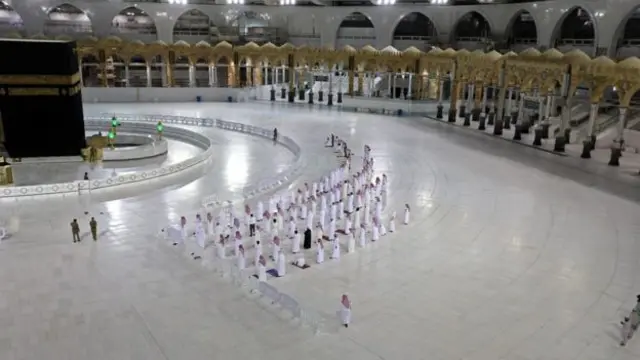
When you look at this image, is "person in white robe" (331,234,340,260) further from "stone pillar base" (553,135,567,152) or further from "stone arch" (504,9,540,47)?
"stone arch" (504,9,540,47)

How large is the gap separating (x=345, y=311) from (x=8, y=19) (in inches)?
1780

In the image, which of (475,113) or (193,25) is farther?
(193,25)

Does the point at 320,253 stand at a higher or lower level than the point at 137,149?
lower

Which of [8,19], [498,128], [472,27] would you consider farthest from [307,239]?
[8,19]

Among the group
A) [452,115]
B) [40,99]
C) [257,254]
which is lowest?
[257,254]

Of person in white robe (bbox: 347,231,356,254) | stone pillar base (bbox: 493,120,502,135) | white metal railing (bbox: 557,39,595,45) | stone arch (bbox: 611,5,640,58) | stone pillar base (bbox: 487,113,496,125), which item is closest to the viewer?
person in white robe (bbox: 347,231,356,254)

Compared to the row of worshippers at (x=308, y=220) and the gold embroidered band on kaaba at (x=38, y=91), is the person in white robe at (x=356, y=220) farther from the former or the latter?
the gold embroidered band on kaaba at (x=38, y=91)

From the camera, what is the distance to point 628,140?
2286 cm

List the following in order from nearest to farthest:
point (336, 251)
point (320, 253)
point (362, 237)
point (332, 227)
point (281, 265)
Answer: point (281, 265)
point (320, 253)
point (336, 251)
point (362, 237)
point (332, 227)

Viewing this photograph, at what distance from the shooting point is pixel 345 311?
27.6 feet

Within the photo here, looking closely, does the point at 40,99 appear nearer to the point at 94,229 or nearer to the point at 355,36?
the point at 94,229

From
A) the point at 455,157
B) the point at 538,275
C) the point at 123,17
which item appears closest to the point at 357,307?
the point at 538,275

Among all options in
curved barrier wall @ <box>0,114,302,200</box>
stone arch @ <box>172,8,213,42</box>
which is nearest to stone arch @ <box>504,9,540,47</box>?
curved barrier wall @ <box>0,114,302,200</box>

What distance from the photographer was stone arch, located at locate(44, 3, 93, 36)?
43938 mm
